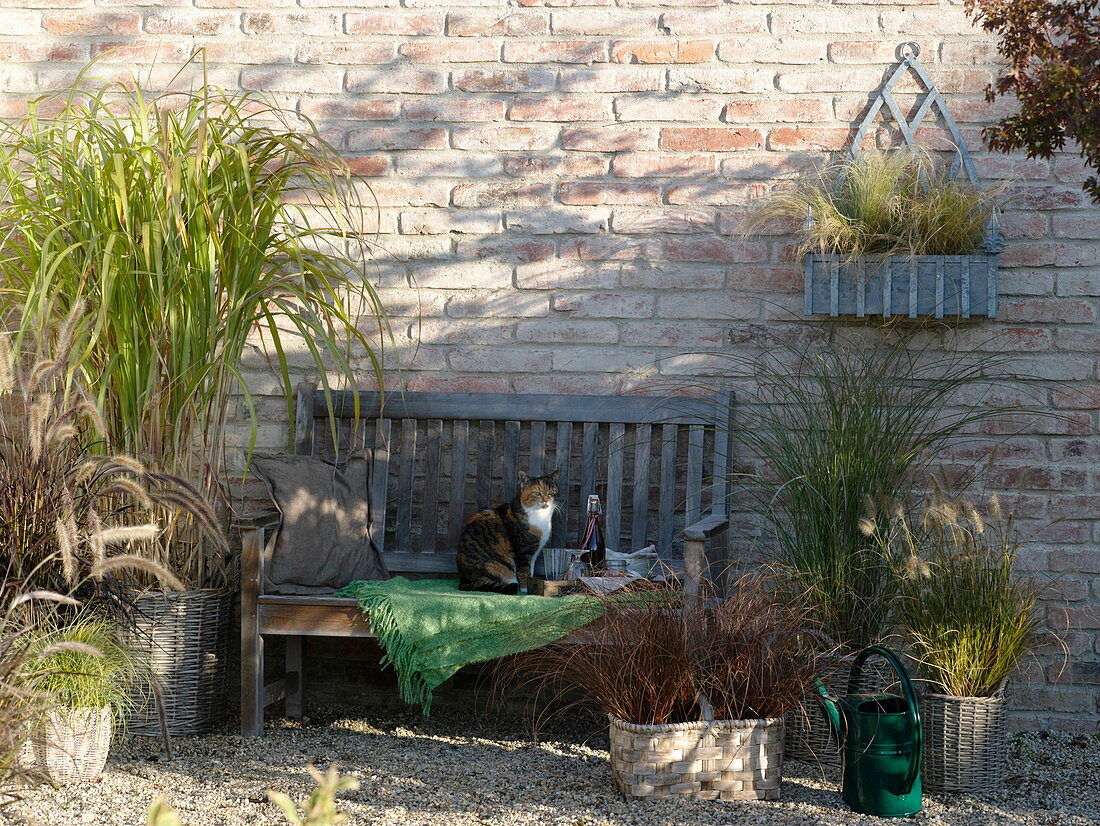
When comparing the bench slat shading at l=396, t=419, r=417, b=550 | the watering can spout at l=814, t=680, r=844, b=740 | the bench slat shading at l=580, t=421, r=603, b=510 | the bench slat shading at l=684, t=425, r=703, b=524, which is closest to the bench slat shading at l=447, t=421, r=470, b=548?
the bench slat shading at l=396, t=419, r=417, b=550

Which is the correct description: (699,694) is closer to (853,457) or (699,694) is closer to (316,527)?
(853,457)

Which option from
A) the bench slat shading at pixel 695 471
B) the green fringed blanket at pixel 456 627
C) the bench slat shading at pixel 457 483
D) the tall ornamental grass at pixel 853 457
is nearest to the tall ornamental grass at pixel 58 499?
the green fringed blanket at pixel 456 627

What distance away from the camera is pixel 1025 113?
2.08 metres

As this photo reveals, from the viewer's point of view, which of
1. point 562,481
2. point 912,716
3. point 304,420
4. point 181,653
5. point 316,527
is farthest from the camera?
point 304,420

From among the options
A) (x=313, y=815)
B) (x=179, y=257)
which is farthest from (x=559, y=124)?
(x=313, y=815)

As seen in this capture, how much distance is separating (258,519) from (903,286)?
1.90 m

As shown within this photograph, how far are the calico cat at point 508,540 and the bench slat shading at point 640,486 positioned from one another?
0.90 ft

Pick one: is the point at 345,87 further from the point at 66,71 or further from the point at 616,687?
the point at 616,687

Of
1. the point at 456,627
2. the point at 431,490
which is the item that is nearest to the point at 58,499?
the point at 456,627

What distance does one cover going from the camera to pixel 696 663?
2.36 m

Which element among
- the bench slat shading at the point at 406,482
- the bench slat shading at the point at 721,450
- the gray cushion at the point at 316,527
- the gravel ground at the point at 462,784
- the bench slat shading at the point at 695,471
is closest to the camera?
the gravel ground at the point at 462,784

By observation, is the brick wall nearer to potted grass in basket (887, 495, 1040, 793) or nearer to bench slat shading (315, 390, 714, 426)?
bench slat shading (315, 390, 714, 426)

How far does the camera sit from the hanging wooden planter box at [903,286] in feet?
9.97

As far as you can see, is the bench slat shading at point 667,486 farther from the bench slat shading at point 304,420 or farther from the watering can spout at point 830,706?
the bench slat shading at point 304,420
